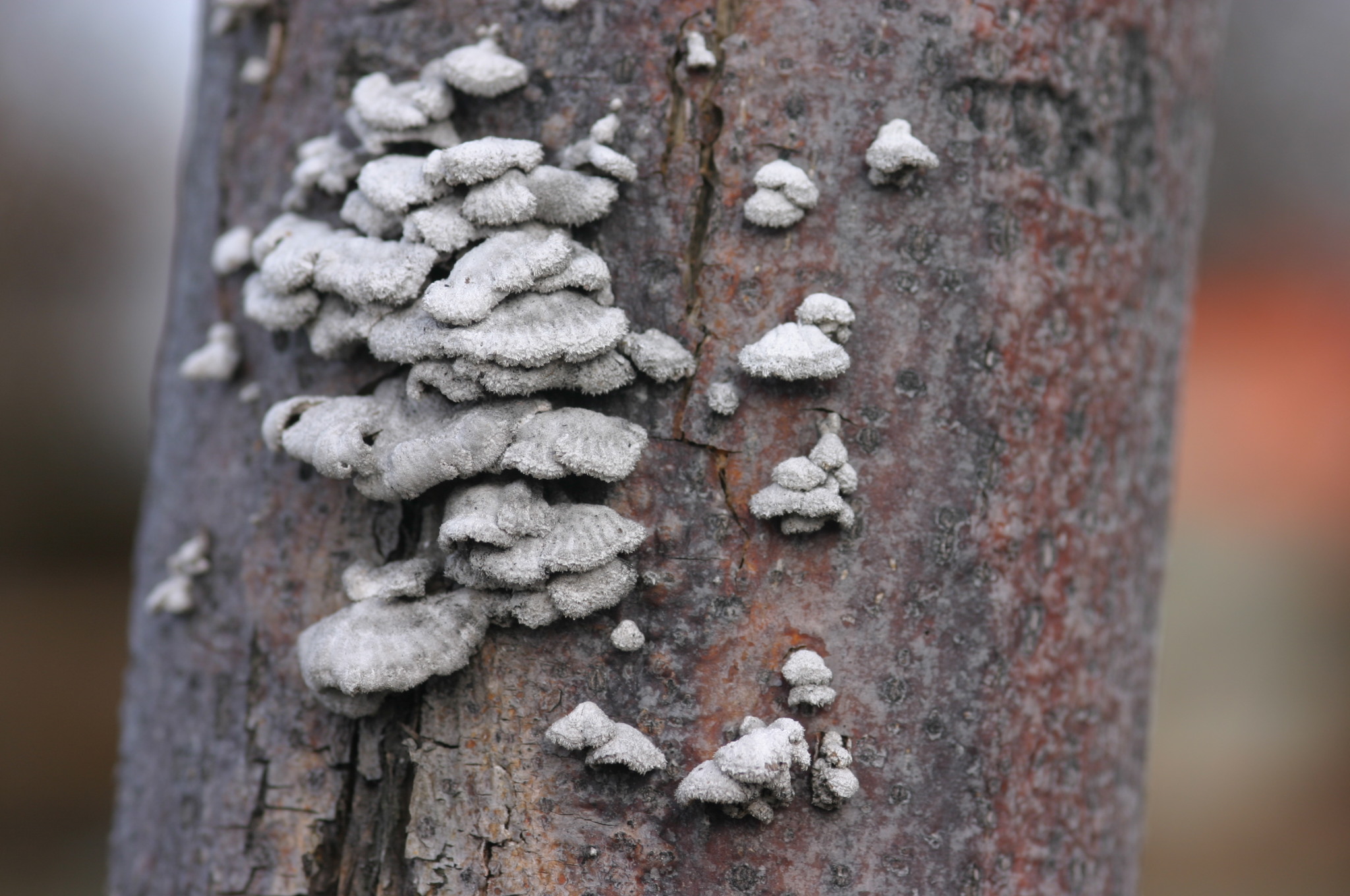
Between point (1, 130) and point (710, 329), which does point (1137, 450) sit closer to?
point (710, 329)

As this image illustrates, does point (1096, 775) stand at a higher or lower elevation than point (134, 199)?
lower

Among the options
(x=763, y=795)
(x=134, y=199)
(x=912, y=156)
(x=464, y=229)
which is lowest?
(x=763, y=795)

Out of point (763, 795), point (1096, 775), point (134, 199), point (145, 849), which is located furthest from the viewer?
point (134, 199)

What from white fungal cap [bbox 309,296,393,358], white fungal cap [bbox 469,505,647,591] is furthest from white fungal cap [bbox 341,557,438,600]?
white fungal cap [bbox 309,296,393,358]

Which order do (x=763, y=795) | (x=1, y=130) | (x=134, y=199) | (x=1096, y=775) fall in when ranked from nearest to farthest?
(x=763, y=795) → (x=1096, y=775) → (x=1, y=130) → (x=134, y=199)

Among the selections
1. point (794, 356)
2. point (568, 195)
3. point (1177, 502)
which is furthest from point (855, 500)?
point (1177, 502)

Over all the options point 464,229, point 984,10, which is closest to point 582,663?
point 464,229

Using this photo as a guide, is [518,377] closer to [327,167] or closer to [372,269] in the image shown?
[372,269]
